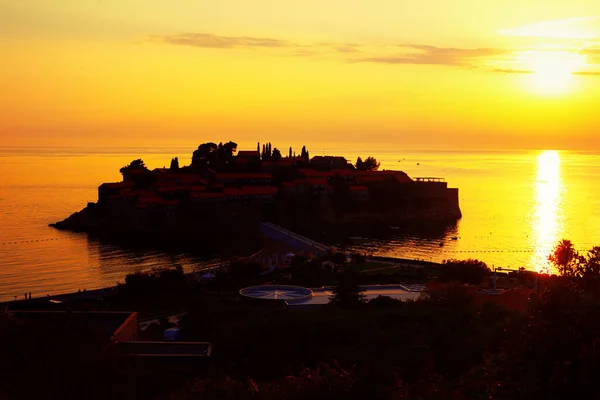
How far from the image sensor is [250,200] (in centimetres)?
4284

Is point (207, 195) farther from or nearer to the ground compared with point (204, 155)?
nearer to the ground

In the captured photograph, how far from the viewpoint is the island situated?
39906 millimetres

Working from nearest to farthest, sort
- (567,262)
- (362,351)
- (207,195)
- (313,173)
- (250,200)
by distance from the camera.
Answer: (567,262) < (362,351) < (207,195) < (250,200) < (313,173)

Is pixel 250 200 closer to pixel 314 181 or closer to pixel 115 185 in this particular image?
pixel 314 181

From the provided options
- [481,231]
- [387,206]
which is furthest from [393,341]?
[387,206]

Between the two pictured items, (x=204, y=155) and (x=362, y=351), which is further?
(x=204, y=155)

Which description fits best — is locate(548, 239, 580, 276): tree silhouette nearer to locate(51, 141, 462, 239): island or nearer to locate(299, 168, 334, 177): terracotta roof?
locate(51, 141, 462, 239): island

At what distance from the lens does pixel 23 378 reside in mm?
6305

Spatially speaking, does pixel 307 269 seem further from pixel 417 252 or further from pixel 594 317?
pixel 594 317

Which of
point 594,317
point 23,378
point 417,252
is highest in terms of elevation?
point 594,317

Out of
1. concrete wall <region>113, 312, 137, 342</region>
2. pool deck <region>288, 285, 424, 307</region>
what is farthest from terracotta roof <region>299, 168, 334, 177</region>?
concrete wall <region>113, 312, 137, 342</region>

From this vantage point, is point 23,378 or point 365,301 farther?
point 365,301

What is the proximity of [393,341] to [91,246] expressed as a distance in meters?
26.1

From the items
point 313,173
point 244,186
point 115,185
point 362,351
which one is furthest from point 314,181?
point 362,351
